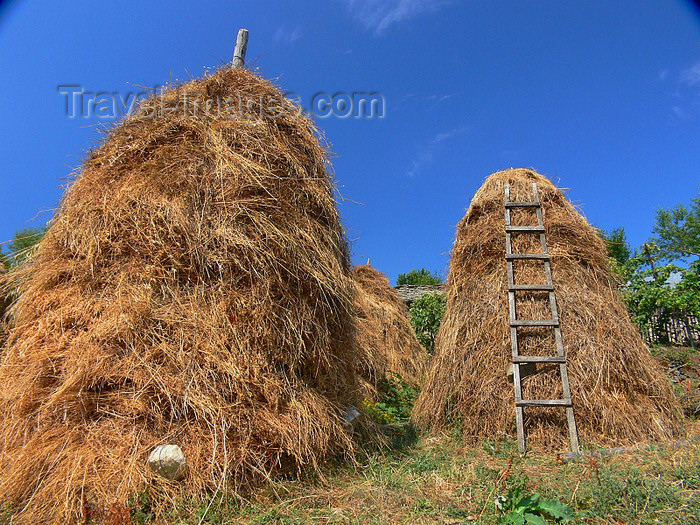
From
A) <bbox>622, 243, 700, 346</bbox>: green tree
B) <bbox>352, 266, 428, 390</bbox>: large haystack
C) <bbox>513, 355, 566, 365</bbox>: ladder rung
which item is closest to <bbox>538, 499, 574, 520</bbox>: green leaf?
<bbox>513, 355, 566, 365</bbox>: ladder rung

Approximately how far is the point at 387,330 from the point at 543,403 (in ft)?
18.0

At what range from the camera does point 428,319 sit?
38.0ft

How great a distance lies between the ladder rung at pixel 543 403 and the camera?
14.7ft

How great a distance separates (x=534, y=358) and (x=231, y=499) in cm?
352

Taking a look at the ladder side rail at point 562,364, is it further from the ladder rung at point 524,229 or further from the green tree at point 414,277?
the green tree at point 414,277

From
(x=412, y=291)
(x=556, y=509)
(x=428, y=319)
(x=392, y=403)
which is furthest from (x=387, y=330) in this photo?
(x=556, y=509)

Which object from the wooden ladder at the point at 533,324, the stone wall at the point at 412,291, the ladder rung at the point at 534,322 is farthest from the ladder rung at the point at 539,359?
the stone wall at the point at 412,291

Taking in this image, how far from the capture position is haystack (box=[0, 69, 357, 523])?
2893mm

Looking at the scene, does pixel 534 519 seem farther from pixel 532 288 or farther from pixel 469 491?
pixel 532 288

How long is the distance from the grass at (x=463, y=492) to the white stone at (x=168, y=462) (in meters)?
0.20

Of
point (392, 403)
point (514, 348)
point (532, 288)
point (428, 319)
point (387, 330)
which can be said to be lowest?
point (392, 403)

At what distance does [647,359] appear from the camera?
490cm

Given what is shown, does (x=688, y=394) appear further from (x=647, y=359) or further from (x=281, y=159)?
(x=281, y=159)

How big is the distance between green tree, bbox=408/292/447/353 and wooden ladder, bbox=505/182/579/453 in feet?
19.7
